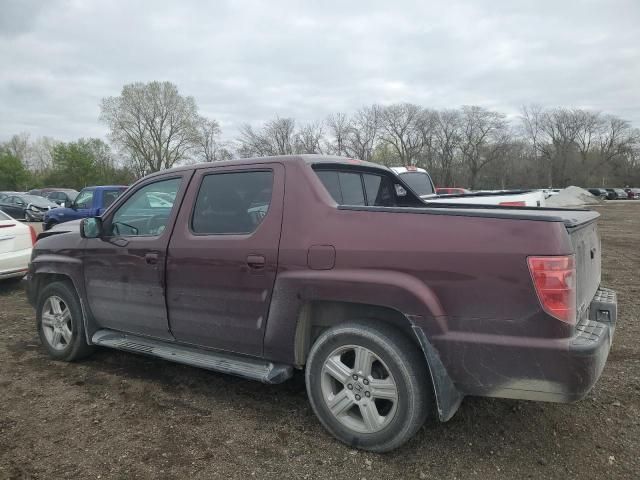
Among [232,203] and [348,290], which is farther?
[232,203]

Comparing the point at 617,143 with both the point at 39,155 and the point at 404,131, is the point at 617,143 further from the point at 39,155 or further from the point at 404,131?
the point at 39,155

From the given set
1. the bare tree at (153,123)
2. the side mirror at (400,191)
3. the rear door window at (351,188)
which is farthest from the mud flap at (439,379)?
the bare tree at (153,123)

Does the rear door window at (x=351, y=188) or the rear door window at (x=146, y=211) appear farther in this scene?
the rear door window at (x=146, y=211)

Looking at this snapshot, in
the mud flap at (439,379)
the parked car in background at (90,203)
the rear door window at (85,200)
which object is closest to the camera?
the mud flap at (439,379)

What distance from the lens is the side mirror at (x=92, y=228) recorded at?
13.7 feet

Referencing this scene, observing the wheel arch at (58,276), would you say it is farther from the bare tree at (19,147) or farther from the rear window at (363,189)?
the bare tree at (19,147)

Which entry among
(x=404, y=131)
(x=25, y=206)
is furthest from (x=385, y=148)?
(x=25, y=206)

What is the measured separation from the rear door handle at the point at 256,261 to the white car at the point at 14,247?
6.04 meters

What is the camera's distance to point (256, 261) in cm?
324

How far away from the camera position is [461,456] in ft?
9.61

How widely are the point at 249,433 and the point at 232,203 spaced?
5.33ft

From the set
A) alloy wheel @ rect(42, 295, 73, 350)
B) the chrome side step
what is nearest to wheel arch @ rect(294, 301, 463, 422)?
the chrome side step

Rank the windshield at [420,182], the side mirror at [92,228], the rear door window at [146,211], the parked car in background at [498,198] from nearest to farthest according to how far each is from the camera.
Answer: the rear door window at [146,211] → the side mirror at [92,228] → the parked car in background at [498,198] → the windshield at [420,182]

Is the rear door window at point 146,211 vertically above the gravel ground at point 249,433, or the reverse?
the rear door window at point 146,211
